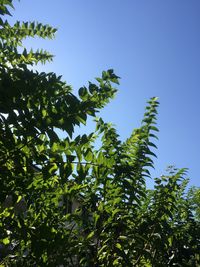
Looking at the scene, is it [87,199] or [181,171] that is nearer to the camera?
[87,199]

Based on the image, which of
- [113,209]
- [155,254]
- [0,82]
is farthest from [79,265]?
[0,82]

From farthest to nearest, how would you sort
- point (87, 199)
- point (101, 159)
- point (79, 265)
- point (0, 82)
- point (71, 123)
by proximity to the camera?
point (87, 199) < point (79, 265) < point (101, 159) < point (71, 123) < point (0, 82)

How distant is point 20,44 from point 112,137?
5.53 ft

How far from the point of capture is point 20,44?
4.47 m

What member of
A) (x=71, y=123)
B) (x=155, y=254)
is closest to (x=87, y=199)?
(x=155, y=254)

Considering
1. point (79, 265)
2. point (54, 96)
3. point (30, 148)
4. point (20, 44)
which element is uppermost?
point (20, 44)

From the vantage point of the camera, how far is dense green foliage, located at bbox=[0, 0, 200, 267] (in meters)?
2.38

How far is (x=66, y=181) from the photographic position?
2730 millimetres

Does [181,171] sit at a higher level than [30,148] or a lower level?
higher

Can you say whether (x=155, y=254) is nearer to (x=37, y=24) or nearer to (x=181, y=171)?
(x=181, y=171)

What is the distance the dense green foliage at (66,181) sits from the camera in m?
2.38

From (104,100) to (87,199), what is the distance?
1621 millimetres

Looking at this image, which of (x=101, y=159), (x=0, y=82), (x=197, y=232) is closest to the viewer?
(x=0, y=82)

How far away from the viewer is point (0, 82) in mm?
2230
